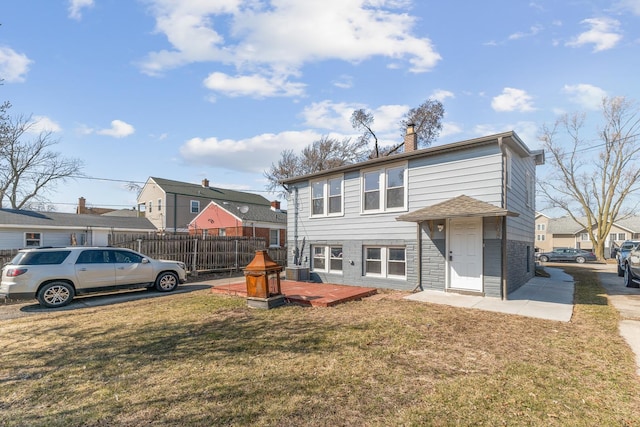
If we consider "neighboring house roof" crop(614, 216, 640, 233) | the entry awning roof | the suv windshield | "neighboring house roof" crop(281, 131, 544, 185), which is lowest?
the suv windshield

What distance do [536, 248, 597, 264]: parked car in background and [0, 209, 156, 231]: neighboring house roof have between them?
35976 millimetres

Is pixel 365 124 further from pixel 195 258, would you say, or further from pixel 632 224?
pixel 632 224

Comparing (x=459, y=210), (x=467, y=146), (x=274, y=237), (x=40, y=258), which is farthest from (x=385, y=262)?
(x=274, y=237)

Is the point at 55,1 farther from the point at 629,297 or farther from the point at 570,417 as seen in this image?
the point at 629,297

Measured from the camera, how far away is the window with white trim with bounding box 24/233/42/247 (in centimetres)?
2253

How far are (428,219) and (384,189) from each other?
8.60 feet

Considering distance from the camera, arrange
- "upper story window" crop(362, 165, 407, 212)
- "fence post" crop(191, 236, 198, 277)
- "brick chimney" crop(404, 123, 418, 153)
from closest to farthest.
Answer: "upper story window" crop(362, 165, 407, 212), "brick chimney" crop(404, 123, 418, 153), "fence post" crop(191, 236, 198, 277)

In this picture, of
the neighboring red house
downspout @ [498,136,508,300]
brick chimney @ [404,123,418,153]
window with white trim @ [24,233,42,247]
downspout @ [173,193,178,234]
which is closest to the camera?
downspout @ [498,136,508,300]

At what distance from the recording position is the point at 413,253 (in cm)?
1014

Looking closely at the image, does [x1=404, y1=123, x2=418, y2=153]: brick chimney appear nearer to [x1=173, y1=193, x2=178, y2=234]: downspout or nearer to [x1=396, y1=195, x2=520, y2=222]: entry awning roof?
[x1=396, y1=195, x2=520, y2=222]: entry awning roof

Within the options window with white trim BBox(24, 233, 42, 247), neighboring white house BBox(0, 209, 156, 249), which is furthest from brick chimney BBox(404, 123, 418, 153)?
window with white trim BBox(24, 233, 42, 247)

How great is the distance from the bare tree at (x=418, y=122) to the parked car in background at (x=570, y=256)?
15.4 m

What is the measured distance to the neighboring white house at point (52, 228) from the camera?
21844mm

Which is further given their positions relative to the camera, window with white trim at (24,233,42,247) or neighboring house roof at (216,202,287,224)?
neighboring house roof at (216,202,287,224)
